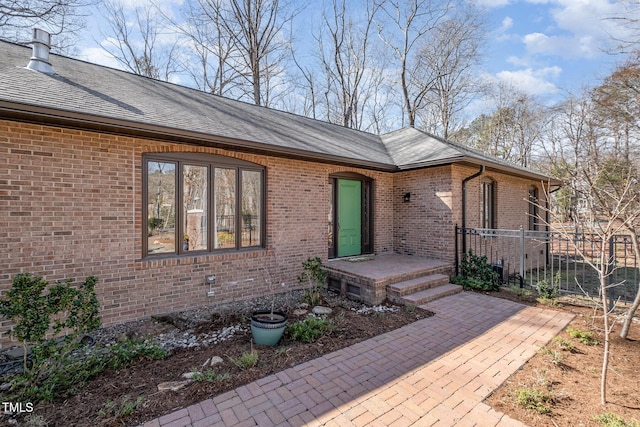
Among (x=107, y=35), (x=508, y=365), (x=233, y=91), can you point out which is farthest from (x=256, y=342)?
(x=107, y=35)

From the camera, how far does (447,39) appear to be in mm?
17375

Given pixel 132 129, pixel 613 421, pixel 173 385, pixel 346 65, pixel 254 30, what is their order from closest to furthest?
pixel 613 421 → pixel 173 385 → pixel 132 129 → pixel 254 30 → pixel 346 65

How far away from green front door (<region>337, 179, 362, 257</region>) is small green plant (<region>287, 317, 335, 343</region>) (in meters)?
3.52

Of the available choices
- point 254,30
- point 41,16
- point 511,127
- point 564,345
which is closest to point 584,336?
point 564,345

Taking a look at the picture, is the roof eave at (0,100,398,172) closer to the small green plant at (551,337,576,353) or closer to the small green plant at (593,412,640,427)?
the small green plant at (551,337,576,353)

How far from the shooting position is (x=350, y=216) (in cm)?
795

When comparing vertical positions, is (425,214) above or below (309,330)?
above

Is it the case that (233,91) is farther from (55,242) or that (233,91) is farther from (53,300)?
(53,300)

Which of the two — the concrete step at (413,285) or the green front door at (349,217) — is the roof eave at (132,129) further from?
the concrete step at (413,285)

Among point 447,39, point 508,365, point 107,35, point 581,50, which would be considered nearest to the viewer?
point 508,365

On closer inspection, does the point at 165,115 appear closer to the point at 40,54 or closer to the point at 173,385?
the point at 40,54

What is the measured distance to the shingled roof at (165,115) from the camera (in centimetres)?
381

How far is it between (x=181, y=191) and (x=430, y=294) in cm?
501

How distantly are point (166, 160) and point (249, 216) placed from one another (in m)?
1.83
